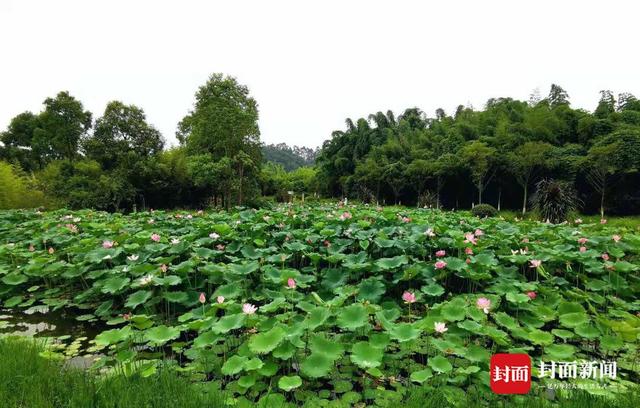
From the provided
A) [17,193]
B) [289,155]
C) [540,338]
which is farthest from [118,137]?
[289,155]

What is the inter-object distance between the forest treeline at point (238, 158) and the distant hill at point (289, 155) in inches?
2136

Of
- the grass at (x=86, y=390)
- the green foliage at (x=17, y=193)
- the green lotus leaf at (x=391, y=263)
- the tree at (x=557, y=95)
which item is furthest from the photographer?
the tree at (x=557, y=95)

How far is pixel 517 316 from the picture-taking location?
2898 millimetres

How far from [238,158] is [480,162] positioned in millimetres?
13912

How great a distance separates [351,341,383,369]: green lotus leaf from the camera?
2.01m

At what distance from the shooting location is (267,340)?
212cm

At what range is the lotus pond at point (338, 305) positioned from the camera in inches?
85.0

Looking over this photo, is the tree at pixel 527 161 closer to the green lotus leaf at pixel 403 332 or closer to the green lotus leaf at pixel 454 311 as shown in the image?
the green lotus leaf at pixel 454 311

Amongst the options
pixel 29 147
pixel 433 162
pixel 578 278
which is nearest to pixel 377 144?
pixel 433 162

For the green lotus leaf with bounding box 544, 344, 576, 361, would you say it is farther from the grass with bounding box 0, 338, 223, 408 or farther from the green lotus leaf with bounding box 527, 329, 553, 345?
the grass with bounding box 0, 338, 223, 408

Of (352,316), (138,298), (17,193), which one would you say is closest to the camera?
(352,316)

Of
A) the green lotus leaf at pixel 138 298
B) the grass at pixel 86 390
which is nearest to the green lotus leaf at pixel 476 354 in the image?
the grass at pixel 86 390

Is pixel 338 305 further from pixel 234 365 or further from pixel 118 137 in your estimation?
Result: pixel 118 137

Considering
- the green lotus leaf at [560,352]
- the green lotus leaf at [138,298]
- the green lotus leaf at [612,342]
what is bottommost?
the green lotus leaf at [560,352]
